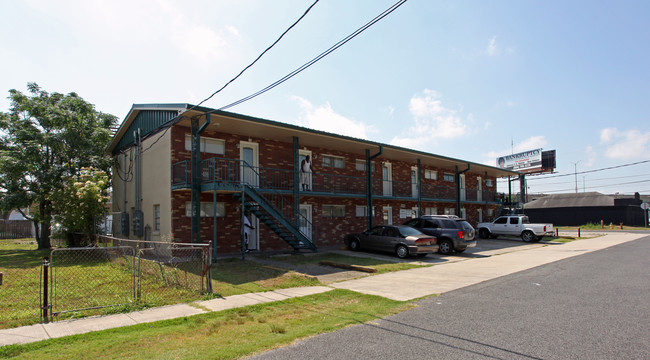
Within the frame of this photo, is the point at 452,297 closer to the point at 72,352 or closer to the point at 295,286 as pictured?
the point at 295,286

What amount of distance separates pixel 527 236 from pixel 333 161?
13.7 m

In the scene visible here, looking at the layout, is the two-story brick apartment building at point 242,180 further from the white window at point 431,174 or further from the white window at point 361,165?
the white window at point 431,174

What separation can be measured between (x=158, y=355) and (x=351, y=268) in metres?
8.29

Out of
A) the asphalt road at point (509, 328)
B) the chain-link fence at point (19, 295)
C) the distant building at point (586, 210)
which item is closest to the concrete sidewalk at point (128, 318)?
the chain-link fence at point (19, 295)

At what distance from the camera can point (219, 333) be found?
582 centimetres

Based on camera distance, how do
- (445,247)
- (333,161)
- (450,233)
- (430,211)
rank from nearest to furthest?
(450,233), (445,247), (333,161), (430,211)

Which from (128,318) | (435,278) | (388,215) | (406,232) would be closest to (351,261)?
(406,232)

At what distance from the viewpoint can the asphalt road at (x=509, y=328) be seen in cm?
482

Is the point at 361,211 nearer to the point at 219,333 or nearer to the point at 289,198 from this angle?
the point at 289,198

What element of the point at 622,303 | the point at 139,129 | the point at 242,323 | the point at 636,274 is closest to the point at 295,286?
the point at 242,323

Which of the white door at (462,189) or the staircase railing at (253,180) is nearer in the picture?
the staircase railing at (253,180)

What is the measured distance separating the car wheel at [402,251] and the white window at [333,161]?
6838 mm

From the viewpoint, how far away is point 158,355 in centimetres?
485

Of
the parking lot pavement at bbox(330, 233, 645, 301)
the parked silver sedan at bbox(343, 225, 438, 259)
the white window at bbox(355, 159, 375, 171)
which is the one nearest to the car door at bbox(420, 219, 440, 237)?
the parked silver sedan at bbox(343, 225, 438, 259)
